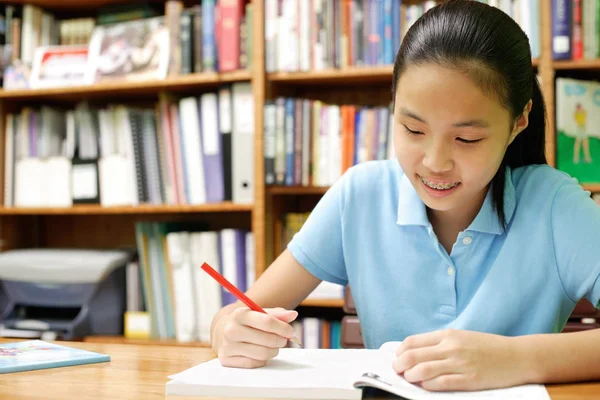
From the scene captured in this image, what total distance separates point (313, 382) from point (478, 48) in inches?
19.4

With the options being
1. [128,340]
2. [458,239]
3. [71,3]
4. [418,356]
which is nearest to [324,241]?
[458,239]

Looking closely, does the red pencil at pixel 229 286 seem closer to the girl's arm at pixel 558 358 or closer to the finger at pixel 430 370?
the finger at pixel 430 370

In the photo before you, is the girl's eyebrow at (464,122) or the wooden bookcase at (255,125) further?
the wooden bookcase at (255,125)

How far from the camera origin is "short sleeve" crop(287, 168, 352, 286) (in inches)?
45.1

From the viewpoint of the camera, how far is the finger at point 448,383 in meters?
0.69

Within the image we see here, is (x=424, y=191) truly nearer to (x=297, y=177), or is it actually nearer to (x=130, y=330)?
(x=297, y=177)

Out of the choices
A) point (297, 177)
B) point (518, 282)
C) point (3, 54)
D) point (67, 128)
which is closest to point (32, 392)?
point (518, 282)

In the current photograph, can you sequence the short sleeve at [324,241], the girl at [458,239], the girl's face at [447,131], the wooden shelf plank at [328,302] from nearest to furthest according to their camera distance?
the girl at [458,239] → the girl's face at [447,131] → the short sleeve at [324,241] → the wooden shelf plank at [328,302]

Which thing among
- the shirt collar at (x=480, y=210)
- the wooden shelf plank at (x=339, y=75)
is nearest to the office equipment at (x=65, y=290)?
the wooden shelf plank at (x=339, y=75)

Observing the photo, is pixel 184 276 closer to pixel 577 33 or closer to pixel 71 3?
pixel 71 3

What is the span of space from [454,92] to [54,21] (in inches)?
80.9

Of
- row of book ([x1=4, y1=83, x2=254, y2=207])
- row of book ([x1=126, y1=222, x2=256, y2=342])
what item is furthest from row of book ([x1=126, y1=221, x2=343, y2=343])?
row of book ([x1=4, y1=83, x2=254, y2=207])

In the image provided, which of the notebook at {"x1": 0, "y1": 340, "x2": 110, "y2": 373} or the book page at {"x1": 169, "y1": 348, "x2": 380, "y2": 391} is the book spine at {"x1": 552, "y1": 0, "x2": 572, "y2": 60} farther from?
the notebook at {"x1": 0, "y1": 340, "x2": 110, "y2": 373}

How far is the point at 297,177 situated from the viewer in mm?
2021
